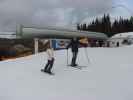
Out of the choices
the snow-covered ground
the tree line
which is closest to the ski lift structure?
the snow-covered ground

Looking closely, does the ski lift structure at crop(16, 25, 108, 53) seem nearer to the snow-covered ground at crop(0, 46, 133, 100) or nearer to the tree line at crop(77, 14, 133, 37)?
the snow-covered ground at crop(0, 46, 133, 100)

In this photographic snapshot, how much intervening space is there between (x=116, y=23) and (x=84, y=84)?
295 feet

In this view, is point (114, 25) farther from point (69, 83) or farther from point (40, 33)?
point (69, 83)

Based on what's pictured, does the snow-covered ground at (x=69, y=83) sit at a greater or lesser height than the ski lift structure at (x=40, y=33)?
lesser

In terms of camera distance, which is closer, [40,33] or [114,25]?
[40,33]

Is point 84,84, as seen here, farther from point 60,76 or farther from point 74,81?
point 60,76

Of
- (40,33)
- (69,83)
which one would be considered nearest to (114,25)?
(40,33)

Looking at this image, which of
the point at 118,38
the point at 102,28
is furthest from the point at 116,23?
the point at 118,38

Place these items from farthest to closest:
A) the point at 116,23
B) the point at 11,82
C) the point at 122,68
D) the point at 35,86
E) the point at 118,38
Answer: the point at 116,23
the point at 118,38
the point at 122,68
the point at 11,82
the point at 35,86

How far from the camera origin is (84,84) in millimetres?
10461

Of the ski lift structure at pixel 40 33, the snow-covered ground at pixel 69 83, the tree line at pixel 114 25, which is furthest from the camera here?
the tree line at pixel 114 25

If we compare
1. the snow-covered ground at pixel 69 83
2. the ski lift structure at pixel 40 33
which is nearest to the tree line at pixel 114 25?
the ski lift structure at pixel 40 33

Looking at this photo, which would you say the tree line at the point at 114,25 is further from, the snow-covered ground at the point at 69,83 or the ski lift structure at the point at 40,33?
the snow-covered ground at the point at 69,83

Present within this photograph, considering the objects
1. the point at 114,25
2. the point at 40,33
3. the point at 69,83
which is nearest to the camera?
the point at 69,83
